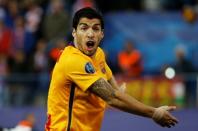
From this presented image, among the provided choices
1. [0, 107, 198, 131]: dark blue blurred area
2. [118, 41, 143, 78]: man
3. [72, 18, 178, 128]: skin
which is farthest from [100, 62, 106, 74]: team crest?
[118, 41, 143, 78]: man

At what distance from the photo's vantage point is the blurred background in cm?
1423

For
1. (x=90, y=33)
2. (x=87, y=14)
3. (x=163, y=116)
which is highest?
(x=87, y=14)

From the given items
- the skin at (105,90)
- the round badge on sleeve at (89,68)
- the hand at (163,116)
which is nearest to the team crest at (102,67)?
the skin at (105,90)

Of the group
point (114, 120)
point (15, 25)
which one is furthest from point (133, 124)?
point (15, 25)

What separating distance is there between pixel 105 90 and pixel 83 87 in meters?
0.20

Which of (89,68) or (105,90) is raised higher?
(89,68)

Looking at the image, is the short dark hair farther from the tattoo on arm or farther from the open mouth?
the tattoo on arm

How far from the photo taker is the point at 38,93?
1441 cm

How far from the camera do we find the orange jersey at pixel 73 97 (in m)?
6.48

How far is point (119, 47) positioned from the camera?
647 inches

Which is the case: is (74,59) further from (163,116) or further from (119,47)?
(119,47)

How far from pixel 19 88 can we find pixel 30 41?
6.38ft

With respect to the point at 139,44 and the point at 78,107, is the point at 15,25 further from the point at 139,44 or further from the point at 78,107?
the point at 78,107

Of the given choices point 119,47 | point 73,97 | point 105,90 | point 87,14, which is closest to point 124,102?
point 105,90
